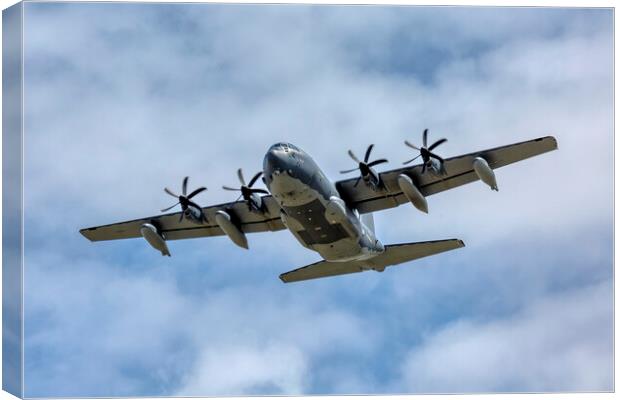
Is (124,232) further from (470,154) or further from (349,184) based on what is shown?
(470,154)

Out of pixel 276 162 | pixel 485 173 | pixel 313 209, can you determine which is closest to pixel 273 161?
pixel 276 162

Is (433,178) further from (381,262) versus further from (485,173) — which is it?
(381,262)

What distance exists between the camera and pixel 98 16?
85.4 feet

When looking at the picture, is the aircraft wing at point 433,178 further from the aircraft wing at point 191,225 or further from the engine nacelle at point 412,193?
the aircraft wing at point 191,225

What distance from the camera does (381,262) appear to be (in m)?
33.5

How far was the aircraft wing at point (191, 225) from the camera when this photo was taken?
3372 centimetres

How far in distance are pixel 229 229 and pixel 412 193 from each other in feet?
22.4

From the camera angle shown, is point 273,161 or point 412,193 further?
point 412,193

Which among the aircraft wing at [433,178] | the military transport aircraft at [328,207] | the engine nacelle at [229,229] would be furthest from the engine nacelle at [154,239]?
the aircraft wing at [433,178]

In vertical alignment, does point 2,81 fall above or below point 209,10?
below

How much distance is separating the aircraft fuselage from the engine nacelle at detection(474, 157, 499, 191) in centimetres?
470

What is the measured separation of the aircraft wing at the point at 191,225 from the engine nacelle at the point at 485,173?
8077 millimetres

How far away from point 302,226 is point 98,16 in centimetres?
954

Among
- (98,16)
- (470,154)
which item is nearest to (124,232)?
(98,16)
